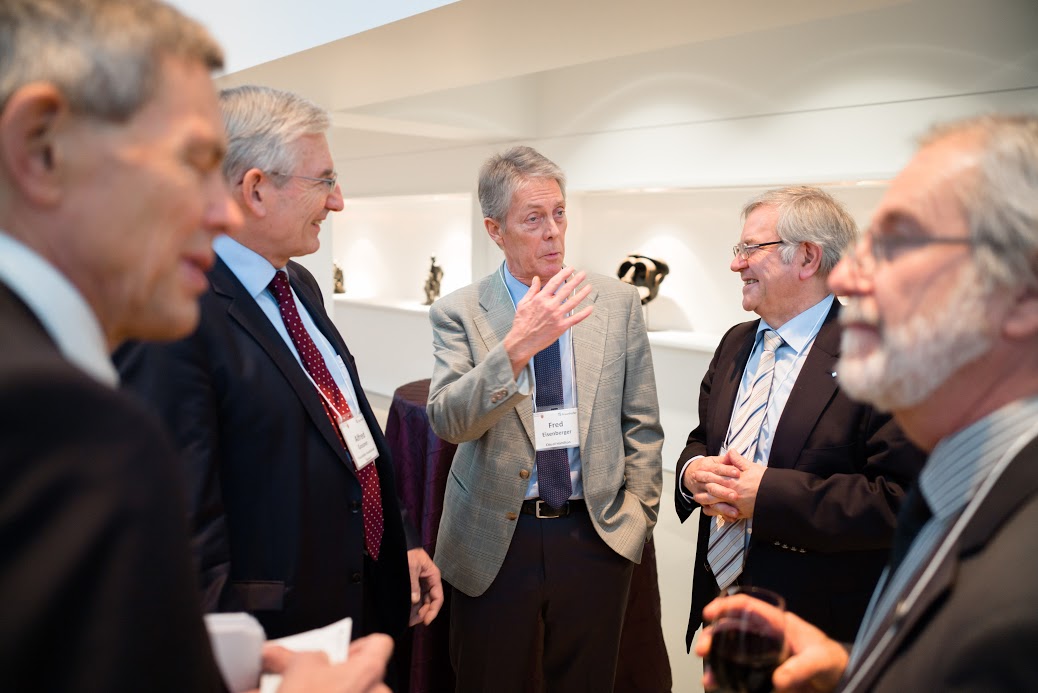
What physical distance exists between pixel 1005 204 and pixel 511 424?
1.50m

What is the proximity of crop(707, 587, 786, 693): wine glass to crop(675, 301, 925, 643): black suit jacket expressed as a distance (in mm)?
841

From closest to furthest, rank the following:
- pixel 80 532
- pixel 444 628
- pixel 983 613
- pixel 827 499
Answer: pixel 80 532 → pixel 983 613 → pixel 827 499 → pixel 444 628

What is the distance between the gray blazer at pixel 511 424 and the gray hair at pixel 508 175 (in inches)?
9.4

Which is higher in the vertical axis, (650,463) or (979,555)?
(979,555)

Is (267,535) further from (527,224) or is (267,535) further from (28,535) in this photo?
(527,224)

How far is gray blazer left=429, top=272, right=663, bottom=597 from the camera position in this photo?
2.14 metres

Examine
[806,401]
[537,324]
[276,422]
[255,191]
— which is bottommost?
[806,401]

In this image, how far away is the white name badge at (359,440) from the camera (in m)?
1.69

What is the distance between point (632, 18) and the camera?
3178 millimetres

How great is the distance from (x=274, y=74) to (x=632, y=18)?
230 centimetres

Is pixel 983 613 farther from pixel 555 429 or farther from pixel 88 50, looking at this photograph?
pixel 555 429

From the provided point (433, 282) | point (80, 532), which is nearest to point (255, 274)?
point (80, 532)

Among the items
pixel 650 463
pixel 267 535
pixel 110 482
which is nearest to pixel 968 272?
pixel 110 482

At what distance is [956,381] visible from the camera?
0.96 m
